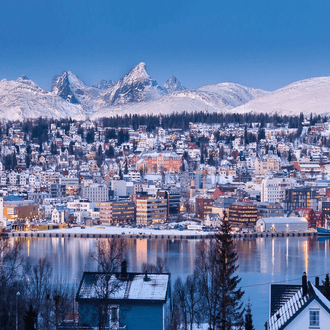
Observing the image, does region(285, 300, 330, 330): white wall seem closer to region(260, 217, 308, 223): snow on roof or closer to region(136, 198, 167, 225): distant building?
region(260, 217, 308, 223): snow on roof

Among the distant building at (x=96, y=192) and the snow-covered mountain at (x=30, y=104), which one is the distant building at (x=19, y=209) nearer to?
the distant building at (x=96, y=192)

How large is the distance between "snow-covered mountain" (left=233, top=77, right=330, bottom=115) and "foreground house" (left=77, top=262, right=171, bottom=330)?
5601 centimetres

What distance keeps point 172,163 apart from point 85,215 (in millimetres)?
13794

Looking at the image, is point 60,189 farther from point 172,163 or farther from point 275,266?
point 275,266

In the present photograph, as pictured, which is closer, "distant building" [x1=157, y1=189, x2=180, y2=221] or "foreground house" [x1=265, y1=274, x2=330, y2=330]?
"foreground house" [x1=265, y1=274, x2=330, y2=330]

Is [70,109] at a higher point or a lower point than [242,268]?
higher

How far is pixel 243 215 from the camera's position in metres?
28.5

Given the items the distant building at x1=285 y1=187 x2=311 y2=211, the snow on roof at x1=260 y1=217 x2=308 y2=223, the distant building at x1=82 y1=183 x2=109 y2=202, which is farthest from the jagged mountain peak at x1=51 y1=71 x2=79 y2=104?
the snow on roof at x1=260 y1=217 x2=308 y2=223

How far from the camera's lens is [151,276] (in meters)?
7.33

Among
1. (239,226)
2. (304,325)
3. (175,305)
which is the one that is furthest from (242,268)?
(239,226)

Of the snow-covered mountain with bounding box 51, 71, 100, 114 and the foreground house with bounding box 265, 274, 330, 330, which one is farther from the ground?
the snow-covered mountain with bounding box 51, 71, 100, 114

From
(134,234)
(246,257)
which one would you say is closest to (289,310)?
(246,257)

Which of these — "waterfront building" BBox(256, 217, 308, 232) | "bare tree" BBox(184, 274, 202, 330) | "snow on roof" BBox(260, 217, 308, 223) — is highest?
"bare tree" BBox(184, 274, 202, 330)

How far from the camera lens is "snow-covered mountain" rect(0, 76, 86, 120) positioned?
81.2 meters
